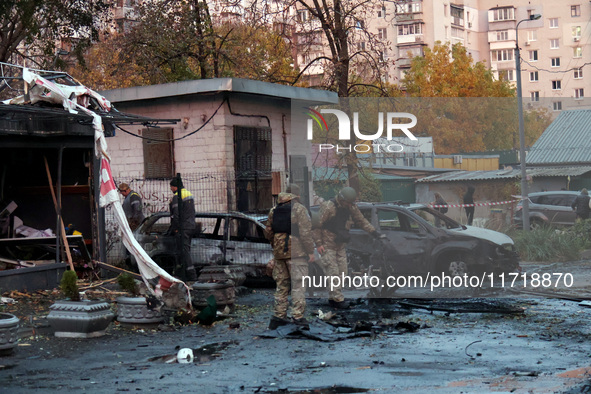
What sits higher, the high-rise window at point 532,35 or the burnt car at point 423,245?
the high-rise window at point 532,35

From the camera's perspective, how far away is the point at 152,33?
25.9m

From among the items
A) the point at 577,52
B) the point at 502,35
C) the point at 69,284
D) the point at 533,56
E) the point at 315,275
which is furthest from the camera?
the point at 533,56

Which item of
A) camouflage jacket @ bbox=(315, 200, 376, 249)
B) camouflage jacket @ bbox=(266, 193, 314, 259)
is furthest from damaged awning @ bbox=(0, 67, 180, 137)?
camouflage jacket @ bbox=(266, 193, 314, 259)

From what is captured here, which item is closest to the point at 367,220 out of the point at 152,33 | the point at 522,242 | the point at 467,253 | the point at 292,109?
the point at 467,253

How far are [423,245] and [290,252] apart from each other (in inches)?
83.8

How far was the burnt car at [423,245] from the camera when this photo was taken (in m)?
11.3

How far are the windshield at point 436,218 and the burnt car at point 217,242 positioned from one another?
12.1ft

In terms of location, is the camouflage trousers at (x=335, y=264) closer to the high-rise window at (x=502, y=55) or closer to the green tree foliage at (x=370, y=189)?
the green tree foliage at (x=370, y=189)

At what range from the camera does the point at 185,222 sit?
48.8ft

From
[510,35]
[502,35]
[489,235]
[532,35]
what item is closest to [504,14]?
[502,35]

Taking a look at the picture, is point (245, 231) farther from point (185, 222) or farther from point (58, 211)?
point (58, 211)

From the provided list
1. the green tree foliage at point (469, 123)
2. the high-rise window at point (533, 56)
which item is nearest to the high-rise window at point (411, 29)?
the high-rise window at point (533, 56)

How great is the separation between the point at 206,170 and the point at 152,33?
32.0ft

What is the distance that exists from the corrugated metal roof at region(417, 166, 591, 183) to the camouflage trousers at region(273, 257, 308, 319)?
209 cm
